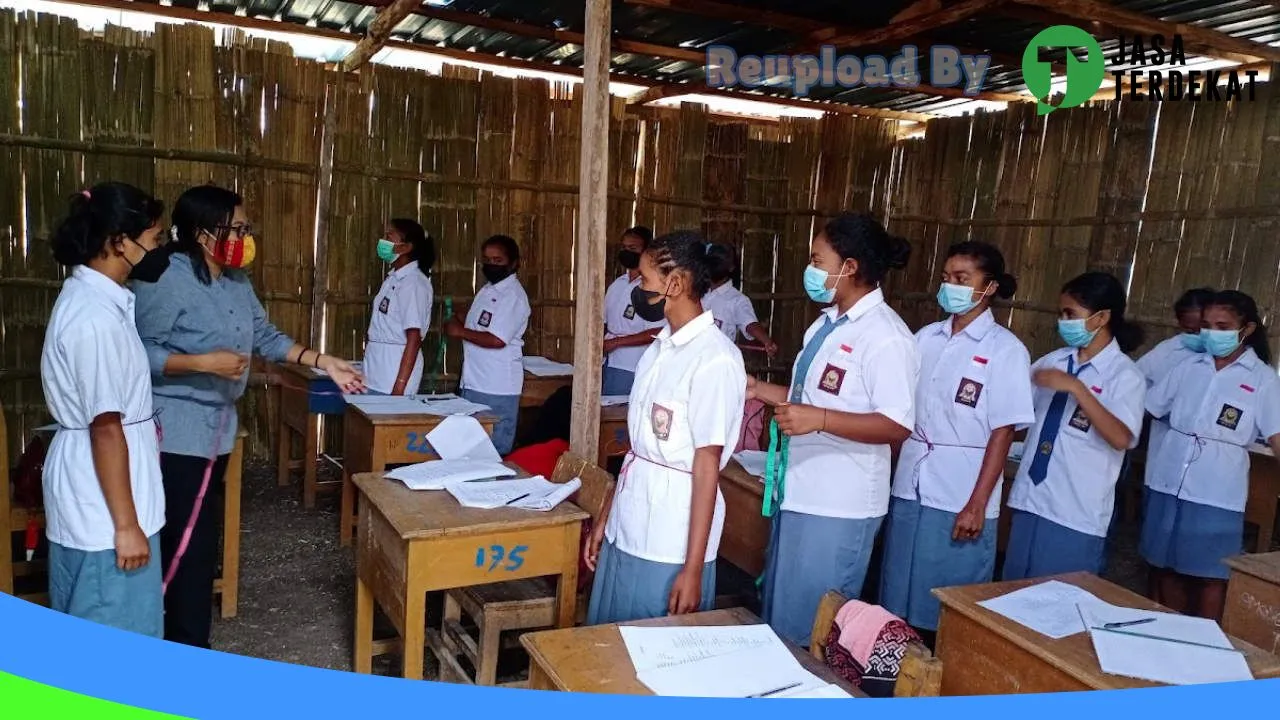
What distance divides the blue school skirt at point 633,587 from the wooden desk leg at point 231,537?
1.83 meters

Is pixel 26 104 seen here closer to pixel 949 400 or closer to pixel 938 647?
pixel 949 400

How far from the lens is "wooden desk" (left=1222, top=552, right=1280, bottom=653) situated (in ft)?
7.80

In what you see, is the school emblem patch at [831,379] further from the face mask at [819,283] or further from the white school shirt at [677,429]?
the white school shirt at [677,429]

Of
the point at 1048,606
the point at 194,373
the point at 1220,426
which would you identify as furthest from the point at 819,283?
the point at 1220,426

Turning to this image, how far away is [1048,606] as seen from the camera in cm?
200

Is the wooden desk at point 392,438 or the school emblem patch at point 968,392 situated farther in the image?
the wooden desk at point 392,438

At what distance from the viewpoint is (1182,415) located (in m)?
3.82

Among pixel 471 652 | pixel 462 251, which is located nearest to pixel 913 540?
pixel 471 652

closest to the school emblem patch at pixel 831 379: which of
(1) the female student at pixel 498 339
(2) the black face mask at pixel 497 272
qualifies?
(1) the female student at pixel 498 339

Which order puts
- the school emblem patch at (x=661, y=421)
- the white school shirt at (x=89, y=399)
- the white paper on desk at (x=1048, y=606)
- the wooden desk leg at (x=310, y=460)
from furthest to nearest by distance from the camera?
1. the wooden desk leg at (x=310, y=460)
2. the school emblem patch at (x=661, y=421)
3. the white school shirt at (x=89, y=399)
4. the white paper on desk at (x=1048, y=606)

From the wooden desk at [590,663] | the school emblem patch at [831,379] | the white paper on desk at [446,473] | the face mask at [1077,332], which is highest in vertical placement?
the face mask at [1077,332]

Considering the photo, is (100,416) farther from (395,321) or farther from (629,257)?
(629,257)

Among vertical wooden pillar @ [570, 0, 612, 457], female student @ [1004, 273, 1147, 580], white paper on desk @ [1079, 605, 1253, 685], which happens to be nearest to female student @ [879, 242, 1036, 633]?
female student @ [1004, 273, 1147, 580]

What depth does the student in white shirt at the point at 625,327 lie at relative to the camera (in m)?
5.47
